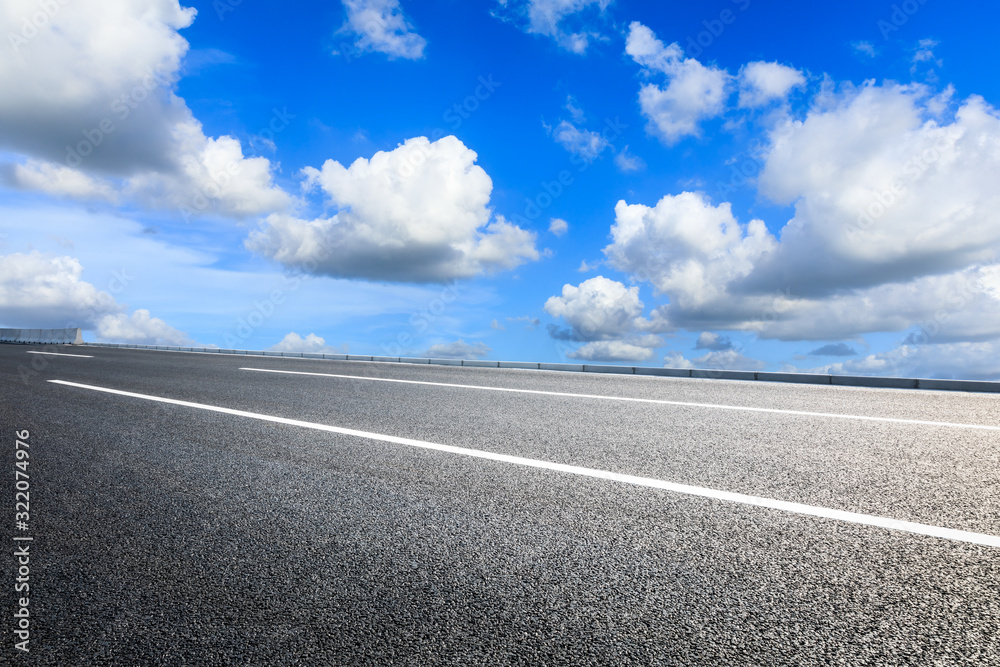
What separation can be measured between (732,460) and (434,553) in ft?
9.07

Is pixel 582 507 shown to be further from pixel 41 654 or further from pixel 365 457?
pixel 41 654

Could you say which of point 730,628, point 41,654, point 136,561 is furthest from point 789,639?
point 136,561

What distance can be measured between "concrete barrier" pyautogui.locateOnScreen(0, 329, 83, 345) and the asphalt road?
38394 mm

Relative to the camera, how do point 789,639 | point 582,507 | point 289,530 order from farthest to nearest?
1. point 582,507
2. point 289,530
3. point 789,639

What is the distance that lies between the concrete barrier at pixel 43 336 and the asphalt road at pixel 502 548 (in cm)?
3839

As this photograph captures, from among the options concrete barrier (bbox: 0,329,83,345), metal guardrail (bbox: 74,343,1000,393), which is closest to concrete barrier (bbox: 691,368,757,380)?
metal guardrail (bbox: 74,343,1000,393)

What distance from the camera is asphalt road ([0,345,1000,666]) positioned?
201 centimetres

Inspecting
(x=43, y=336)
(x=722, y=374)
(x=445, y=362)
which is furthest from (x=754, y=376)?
(x=43, y=336)

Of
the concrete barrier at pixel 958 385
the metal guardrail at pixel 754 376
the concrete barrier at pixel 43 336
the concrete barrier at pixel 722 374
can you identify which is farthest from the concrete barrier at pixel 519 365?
the concrete barrier at pixel 43 336

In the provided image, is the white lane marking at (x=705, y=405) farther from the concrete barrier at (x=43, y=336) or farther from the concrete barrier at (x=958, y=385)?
the concrete barrier at (x=43, y=336)

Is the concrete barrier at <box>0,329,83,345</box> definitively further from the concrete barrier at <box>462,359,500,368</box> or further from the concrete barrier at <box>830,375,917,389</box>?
the concrete barrier at <box>830,375,917,389</box>

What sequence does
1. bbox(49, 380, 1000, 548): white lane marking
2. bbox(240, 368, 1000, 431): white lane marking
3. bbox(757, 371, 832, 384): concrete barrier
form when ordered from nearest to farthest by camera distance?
bbox(49, 380, 1000, 548): white lane marking
bbox(240, 368, 1000, 431): white lane marking
bbox(757, 371, 832, 384): concrete barrier

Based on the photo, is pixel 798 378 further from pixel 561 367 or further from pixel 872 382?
pixel 561 367

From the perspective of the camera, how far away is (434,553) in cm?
272
